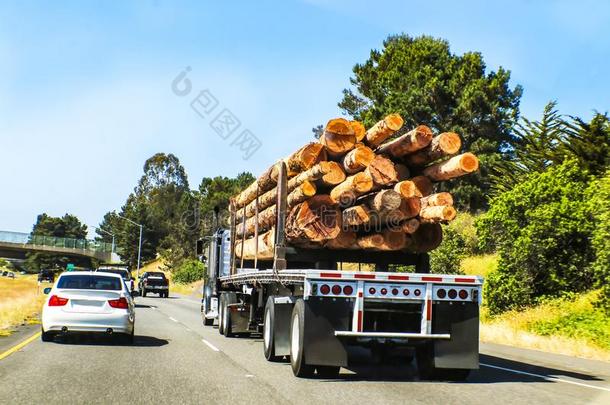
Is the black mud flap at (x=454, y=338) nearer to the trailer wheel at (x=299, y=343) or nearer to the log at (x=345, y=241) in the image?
the trailer wheel at (x=299, y=343)

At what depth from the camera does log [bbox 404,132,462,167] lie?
11.5 m

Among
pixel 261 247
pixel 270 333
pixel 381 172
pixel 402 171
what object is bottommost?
pixel 270 333

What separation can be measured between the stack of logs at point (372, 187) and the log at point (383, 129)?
2cm

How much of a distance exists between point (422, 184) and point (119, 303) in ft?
21.8

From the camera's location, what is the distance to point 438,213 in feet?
37.4

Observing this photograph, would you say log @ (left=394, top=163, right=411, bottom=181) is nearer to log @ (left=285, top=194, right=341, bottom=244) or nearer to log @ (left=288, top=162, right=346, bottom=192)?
log @ (left=288, top=162, right=346, bottom=192)

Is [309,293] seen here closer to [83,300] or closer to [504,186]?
[83,300]

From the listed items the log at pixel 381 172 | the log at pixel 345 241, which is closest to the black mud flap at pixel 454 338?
the log at pixel 381 172

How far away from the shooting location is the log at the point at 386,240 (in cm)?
1216

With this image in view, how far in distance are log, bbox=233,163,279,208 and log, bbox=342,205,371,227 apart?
8.11ft

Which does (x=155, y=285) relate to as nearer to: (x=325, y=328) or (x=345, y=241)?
(x=345, y=241)

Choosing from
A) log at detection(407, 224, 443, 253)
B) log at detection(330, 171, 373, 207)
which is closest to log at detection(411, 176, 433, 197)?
log at detection(407, 224, 443, 253)

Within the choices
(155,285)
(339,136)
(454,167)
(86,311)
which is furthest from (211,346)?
(155,285)

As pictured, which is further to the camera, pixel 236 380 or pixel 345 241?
pixel 345 241
